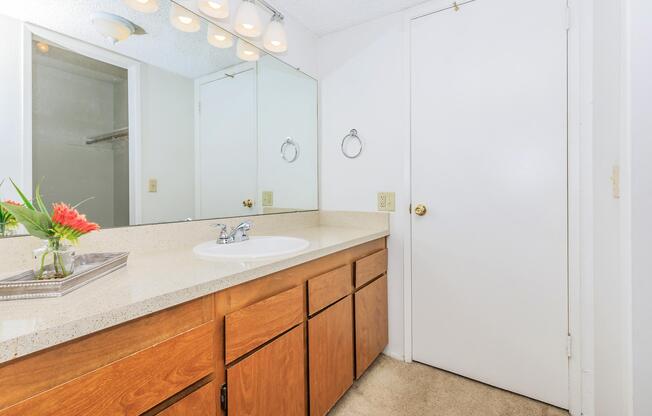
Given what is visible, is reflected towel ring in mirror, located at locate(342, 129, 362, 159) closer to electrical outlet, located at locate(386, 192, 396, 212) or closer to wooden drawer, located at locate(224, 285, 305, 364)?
electrical outlet, located at locate(386, 192, 396, 212)

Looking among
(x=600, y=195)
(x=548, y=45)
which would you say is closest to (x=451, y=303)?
(x=600, y=195)

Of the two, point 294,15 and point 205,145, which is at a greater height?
point 294,15

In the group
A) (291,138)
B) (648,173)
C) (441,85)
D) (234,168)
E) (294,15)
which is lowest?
(648,173)

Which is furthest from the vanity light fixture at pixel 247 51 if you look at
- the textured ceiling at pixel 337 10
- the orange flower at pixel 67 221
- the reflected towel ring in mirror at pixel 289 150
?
the orange flower at pixel 67 221

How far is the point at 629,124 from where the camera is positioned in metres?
0.80

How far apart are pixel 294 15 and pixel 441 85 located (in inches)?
40.1

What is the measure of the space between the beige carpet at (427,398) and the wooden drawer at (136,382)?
0.95 meters

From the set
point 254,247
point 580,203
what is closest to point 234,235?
point 254,247

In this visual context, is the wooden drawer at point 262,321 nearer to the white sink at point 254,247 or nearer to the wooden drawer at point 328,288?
the wooden drawer at point 328,288

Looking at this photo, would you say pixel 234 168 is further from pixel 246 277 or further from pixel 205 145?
pixel 246 277

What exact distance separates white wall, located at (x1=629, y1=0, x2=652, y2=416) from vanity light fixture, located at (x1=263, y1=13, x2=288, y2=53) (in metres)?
1.49

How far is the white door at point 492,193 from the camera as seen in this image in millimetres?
1426

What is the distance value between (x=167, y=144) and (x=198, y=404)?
40.2 inches

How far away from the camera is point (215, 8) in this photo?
4.57 feet
